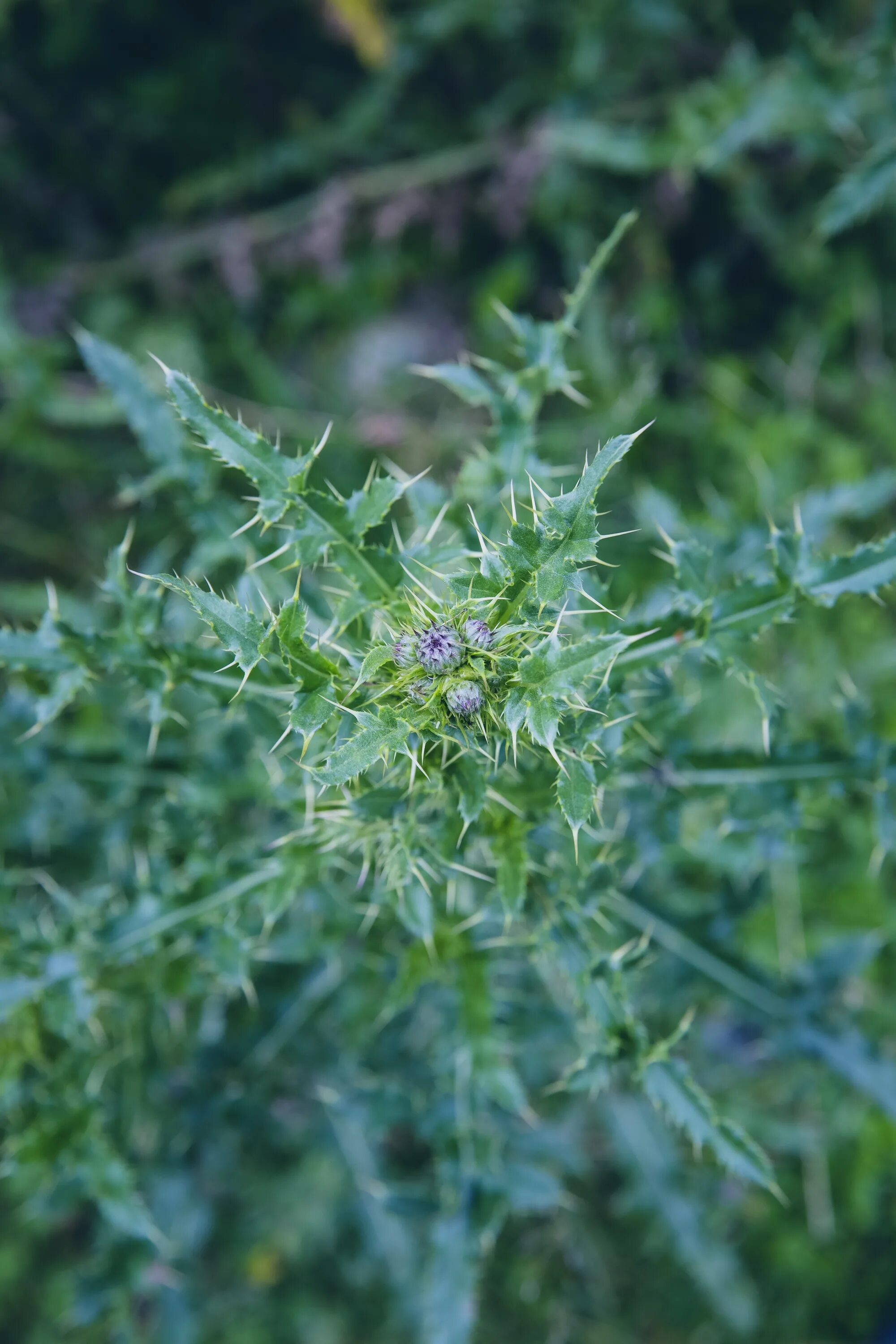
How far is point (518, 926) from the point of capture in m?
3.03

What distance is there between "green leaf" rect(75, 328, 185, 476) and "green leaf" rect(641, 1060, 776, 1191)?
214cm

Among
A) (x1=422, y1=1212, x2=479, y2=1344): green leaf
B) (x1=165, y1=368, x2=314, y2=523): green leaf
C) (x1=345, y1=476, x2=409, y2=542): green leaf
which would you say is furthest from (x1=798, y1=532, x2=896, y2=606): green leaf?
(x1=422, y1=1212, x2=479, y2=1344): green leaf

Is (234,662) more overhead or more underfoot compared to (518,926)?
more overhead

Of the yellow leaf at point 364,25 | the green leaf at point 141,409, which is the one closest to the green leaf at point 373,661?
the green leaf at point 141,409

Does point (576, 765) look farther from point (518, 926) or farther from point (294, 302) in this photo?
point (294, 302)

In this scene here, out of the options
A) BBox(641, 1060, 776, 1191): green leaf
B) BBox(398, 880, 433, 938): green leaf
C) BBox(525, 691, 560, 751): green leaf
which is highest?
BBox(525, 691, 560, 751): green leaf

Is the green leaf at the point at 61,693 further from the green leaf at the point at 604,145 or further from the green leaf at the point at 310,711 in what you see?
the green leaf at the point at 604,145

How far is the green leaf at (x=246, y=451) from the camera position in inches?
79.4

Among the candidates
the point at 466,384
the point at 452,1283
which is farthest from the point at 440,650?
the point at 452,1283

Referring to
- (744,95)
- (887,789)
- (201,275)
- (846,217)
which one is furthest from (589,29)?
(887,789)

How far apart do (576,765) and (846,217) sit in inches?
102

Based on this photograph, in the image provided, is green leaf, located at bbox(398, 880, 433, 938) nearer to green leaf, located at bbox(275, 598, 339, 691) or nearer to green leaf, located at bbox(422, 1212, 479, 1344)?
green leaf, located at bbox(275, 598, 339, 691)

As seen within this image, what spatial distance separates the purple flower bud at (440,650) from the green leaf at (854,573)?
0.93m

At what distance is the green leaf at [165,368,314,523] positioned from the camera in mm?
2016
